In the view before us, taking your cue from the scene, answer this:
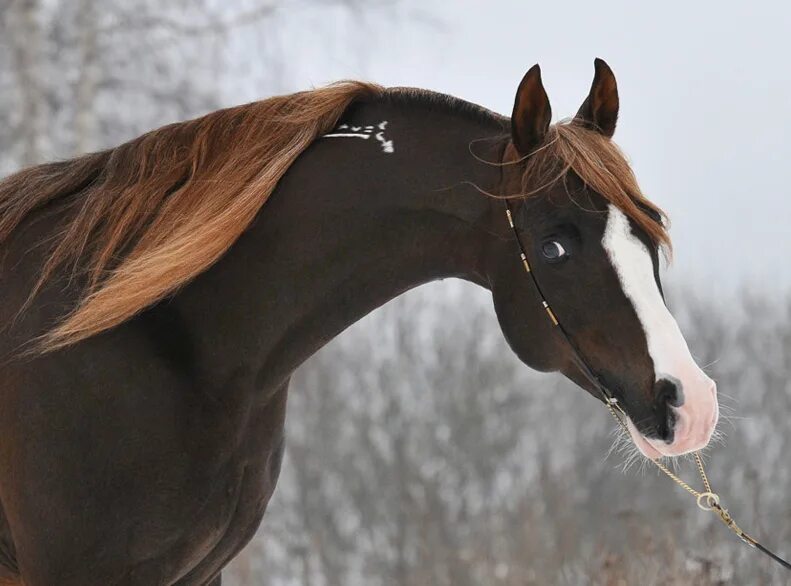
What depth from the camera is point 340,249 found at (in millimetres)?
2602

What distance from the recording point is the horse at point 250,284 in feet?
7.77

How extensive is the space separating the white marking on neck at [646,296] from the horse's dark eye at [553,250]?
→ 96 mm

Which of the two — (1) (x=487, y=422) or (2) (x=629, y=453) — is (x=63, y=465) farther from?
(1) (x=487, y=422)

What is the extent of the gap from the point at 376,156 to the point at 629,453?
0.93 metres

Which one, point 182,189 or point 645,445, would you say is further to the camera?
point 182,189

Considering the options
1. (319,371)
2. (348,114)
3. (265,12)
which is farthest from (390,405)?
(348,114)

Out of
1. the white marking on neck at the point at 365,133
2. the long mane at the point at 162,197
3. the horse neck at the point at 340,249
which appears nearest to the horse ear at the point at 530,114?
the horse neck at the point at 340,249

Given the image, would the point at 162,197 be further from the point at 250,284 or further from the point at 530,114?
the point at 530,114

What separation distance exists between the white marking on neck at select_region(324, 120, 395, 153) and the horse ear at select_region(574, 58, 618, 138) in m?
0.46

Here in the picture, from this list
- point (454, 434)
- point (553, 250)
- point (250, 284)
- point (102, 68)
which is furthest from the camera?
point (454, 434)

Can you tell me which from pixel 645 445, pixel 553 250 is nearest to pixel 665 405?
pixel 645 445

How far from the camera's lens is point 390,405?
13930mm

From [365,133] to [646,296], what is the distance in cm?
82

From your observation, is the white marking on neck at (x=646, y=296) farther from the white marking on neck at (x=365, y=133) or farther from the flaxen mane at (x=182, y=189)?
the white marking on neck at (x=365, y=133)
